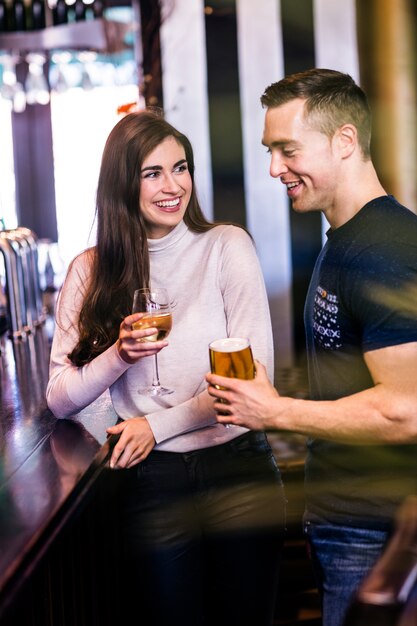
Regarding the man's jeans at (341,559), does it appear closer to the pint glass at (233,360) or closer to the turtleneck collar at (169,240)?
the pint glass at (233,360)

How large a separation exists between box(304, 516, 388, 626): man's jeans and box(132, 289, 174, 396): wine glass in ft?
1.72

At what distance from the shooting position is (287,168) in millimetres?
1734

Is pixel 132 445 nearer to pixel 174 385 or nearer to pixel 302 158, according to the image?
pixel 174 385

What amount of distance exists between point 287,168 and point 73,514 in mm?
819

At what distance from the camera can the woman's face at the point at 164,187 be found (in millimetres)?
2105

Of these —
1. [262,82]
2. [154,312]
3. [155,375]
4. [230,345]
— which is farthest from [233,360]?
[262,82]

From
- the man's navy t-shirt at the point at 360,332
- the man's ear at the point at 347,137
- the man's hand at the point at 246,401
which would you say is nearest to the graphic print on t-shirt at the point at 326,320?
the man's navy t-shirt at the point at 360,332

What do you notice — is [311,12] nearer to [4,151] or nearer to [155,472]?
[4,151]

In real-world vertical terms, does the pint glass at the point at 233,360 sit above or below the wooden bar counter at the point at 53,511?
above

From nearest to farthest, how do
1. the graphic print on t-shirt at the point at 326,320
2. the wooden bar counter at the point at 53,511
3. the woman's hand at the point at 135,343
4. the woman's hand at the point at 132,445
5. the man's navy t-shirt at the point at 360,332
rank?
the wooden bar counter at the point at 53,511 → the man's navy t-shirt at the point at 360,332 → the graphic print on t-shirt at the point at 326,320 → the woman's hand at the point at 135,343 → the woman's hand at the point at 132,445

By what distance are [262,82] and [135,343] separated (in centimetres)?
403

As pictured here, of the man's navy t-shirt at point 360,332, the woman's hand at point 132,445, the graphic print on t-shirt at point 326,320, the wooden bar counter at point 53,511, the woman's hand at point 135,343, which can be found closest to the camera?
the wooden bar counter at point 53,511

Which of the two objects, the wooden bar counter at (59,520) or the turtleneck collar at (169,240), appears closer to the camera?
the wooden bar counter at (59,520)

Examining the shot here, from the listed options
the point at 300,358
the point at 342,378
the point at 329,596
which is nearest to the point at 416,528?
the point at 342,378
